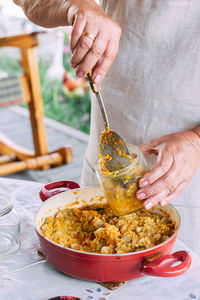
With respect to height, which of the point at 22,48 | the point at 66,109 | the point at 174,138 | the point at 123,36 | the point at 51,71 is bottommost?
the point at 66,109

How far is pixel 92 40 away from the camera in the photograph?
0.83 metres

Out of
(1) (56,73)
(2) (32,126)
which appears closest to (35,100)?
(2) (32,126)

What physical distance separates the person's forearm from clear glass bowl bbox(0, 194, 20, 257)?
452 mm

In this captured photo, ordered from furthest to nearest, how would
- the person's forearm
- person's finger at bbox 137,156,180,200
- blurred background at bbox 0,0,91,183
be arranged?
1. blurred background at bbox 0,0,91,183
2. the person's forearm
3. person's finger at bbox 137,156,180,200

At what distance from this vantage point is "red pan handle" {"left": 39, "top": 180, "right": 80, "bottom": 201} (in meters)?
A: 0.99

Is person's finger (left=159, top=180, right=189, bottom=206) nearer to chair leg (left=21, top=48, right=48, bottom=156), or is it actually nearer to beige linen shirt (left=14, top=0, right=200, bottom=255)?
beige linen shirt (left=14, top=0, right=200, bottom=255)

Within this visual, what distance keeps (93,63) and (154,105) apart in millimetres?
310

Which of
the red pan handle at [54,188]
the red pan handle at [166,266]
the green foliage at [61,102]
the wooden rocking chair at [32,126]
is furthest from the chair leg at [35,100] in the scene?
the red pan handle at [166,266]

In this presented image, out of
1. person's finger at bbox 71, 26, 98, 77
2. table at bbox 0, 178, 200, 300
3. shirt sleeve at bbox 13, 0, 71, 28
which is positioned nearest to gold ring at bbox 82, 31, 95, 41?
person's finger at bbox 71, 26, 98, 77

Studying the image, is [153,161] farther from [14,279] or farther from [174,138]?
[14,279]

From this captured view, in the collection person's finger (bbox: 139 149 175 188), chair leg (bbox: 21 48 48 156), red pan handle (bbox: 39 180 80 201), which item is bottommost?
chair leg (bbox: 21 48 48 156)

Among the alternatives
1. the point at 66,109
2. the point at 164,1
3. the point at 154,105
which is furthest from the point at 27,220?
the point at 66,109

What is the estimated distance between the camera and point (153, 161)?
1.12m

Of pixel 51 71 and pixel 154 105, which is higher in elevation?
pixel 154 105
